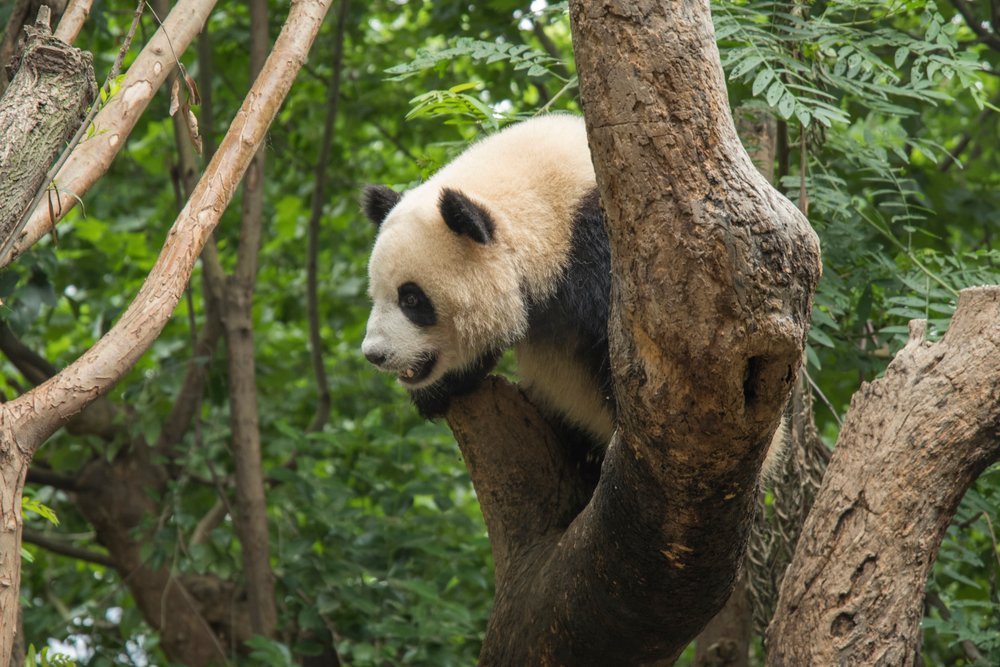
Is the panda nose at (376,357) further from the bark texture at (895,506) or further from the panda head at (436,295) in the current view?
the bark texture at (895,506)

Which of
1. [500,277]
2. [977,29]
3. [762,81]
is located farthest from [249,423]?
[977,29]

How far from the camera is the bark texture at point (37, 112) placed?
2.22 metres

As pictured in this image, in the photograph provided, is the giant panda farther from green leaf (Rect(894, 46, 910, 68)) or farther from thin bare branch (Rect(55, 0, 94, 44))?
thin bare branch (Rect(55, 0, 94, 44))

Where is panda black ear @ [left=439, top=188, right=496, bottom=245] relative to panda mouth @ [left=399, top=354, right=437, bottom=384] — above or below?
above

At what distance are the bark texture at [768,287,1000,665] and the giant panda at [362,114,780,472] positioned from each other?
85cm

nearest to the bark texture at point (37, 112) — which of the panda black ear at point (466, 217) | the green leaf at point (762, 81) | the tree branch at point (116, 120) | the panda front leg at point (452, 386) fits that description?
the tree branch at point (116, 120)

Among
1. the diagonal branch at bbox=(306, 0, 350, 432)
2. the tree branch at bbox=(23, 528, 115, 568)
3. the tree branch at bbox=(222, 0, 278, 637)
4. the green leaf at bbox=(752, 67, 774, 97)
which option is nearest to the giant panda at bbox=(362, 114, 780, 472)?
the green leaf at bbox=(752, 67, 774, 97)

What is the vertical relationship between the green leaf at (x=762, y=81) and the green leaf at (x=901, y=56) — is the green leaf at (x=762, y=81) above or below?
above

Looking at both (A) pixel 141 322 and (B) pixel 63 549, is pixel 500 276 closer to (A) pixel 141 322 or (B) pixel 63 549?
(A) pixel 141 322

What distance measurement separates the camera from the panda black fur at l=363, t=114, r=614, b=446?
136 inches

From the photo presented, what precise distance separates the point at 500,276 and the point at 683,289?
159cm

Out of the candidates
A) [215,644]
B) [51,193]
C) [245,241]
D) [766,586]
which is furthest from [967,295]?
[215,644]

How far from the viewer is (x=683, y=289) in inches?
77.1

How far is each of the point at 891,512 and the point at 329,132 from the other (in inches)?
154
